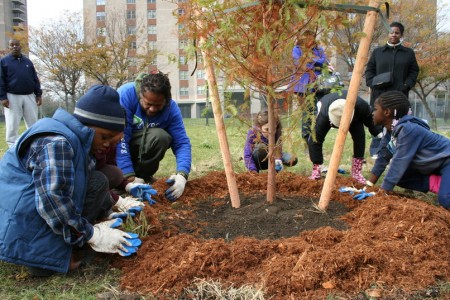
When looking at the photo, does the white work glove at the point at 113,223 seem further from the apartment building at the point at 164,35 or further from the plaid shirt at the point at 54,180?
the apartment building at the point at 164,35

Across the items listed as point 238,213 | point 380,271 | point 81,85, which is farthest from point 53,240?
point 81,85

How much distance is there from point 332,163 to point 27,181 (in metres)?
2.08

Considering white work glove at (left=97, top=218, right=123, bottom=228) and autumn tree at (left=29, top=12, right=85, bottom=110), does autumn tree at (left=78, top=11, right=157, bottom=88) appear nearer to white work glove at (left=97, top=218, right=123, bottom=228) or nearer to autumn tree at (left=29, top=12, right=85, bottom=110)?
autumn tree at (left=29, top=12, right=85, bottom=110)

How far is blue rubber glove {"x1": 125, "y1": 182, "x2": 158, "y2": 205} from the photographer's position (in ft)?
11.0

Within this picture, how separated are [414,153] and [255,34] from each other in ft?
5.94

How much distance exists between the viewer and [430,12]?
1897 centimetres

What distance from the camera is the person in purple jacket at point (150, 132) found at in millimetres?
3494

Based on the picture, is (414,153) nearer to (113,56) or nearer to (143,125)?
(143,125)

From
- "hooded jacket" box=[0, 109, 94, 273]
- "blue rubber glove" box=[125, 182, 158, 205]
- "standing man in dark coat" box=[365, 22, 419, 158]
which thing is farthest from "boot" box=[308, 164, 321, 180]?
"hooded jacket" box=[0, 109, 94, 273]

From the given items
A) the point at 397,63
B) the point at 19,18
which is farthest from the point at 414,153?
the point at 19,18

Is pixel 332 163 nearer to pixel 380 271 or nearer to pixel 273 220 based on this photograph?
pixel 273 220

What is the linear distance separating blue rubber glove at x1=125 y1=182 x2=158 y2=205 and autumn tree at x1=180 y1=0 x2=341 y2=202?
119 cm

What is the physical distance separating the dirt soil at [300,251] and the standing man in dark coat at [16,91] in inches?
209

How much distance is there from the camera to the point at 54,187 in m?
2.07
